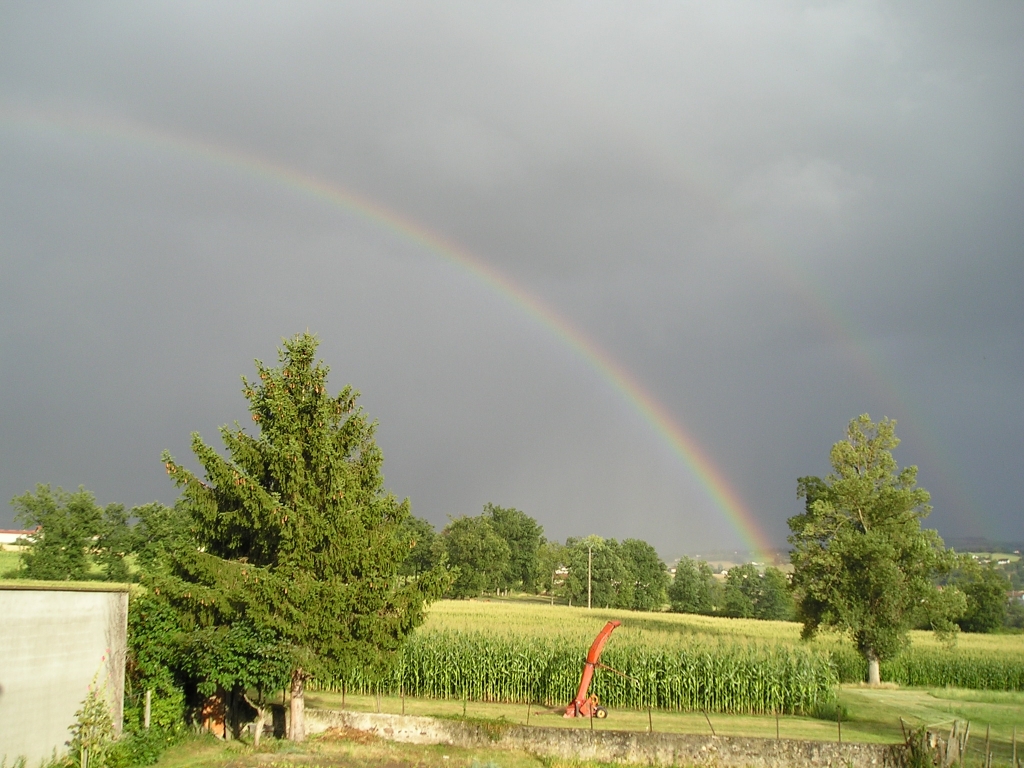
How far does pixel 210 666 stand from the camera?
49.1ft

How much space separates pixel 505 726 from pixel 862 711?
11.9 meters

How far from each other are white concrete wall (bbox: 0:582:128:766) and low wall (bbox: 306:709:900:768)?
21.6 ft

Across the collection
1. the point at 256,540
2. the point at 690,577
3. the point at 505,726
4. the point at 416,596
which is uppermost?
the point at 256,540

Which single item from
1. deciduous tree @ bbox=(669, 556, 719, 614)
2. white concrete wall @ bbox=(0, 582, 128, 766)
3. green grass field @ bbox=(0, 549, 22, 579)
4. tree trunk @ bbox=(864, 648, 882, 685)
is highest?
white concrete wall @ bbox=(0, 582, 128, 766)

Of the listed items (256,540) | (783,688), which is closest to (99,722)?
(256,540)

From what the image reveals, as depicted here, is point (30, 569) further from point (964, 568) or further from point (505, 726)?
point (964, 568)

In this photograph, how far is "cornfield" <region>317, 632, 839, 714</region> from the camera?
71.8ft

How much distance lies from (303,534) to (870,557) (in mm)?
21536

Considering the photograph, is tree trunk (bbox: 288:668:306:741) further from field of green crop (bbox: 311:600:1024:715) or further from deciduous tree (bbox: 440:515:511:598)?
deciduous tree (bbox: 440:515:511:598)

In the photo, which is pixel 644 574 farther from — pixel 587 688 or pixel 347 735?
pixel 347 735

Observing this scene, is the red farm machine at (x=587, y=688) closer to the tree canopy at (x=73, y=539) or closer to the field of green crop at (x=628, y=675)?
the field of green crop at (x=628, y=675)

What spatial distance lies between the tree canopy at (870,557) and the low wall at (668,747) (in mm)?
14467

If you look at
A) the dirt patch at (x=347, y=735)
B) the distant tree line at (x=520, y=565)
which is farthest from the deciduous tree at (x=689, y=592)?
the dirt patch at (x=347, y=735)

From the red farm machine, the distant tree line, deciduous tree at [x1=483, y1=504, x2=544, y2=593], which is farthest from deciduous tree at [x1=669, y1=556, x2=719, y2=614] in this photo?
the red farm machine
